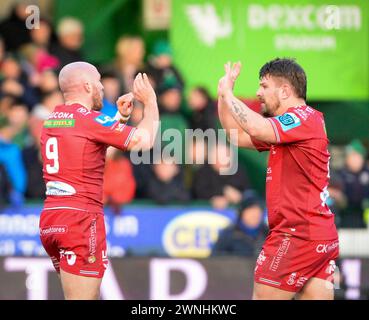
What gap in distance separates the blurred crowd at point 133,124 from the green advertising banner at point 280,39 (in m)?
0.43

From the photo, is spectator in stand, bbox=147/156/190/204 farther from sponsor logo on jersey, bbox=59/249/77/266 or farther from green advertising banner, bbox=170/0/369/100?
sponsor logo on jersey, bbox=59/249/77/266

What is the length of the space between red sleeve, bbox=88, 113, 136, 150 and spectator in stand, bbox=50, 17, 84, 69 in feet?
21.8

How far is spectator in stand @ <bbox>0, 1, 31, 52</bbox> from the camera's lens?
1479cm

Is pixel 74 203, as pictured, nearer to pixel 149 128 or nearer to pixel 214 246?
pixel 149 128

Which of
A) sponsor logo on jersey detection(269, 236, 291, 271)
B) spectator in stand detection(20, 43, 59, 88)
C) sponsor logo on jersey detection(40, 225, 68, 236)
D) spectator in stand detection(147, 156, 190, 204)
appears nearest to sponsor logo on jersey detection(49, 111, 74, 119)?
sponsor logo on jersey detection(40, 225, 68, 236)

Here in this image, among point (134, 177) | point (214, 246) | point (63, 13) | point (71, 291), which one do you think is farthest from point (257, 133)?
point (63, 13)

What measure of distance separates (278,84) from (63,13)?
8.18 metres

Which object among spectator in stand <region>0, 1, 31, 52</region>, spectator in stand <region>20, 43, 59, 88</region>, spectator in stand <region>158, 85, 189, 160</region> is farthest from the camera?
spectator in stand <region>0, 1, 31, 52</region>

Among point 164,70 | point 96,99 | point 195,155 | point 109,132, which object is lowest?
point 195,155

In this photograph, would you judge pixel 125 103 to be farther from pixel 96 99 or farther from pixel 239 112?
pixel 239 112

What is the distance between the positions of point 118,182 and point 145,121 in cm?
507

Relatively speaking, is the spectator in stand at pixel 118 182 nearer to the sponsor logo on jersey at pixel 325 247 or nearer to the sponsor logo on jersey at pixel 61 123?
the sponsor logo on jersey at pixel 61 123

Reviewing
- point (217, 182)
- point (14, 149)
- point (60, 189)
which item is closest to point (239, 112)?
point (60, 189)

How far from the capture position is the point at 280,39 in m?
13.7
